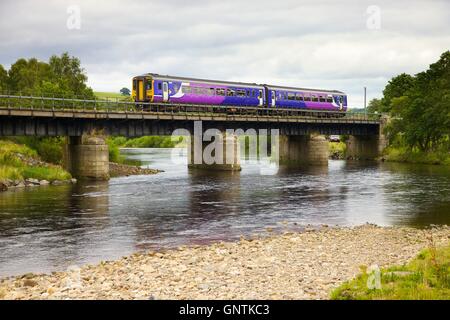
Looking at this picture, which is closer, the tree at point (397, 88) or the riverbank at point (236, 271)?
the riverbank at point (236, 271)

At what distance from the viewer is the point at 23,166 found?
51.2m

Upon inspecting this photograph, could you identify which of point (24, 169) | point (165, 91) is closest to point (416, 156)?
point (165, 91)

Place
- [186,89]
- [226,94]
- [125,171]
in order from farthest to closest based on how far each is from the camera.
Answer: [226,94], [125,171], [186,89]

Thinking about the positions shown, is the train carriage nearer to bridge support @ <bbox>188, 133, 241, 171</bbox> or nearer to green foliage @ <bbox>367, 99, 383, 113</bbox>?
bridge support @ <bbox>188, 133, 241, 171</bbox>

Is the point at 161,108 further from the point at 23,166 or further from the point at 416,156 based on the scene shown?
the point at 416,156

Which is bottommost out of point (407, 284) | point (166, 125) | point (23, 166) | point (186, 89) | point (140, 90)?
point (407, 284)

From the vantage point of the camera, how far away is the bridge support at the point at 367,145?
9531 cm

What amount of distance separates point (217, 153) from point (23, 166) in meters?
26.3

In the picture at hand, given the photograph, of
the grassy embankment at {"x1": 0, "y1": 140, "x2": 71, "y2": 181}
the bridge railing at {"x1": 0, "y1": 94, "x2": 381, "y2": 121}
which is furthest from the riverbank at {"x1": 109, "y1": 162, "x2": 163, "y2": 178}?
the grassy embankment at {"x1": 0, "y1": 140, "x2": 71, "y2": 181}

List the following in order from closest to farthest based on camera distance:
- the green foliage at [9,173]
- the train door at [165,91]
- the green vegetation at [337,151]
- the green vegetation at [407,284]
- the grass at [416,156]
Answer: the green vegetation at [407,284]
the green foliage at [9,173]
the train door at [165,91]
the grass at [416,156]
the green vegetation at [337,151]

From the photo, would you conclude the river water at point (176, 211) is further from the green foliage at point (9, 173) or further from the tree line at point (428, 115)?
the tree line at point (428, 115)

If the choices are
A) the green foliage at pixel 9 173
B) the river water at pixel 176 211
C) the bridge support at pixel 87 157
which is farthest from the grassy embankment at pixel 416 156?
the green foliage at pixel 9 173

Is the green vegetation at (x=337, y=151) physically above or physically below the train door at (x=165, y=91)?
below

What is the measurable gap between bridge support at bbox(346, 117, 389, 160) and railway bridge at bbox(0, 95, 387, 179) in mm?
221
